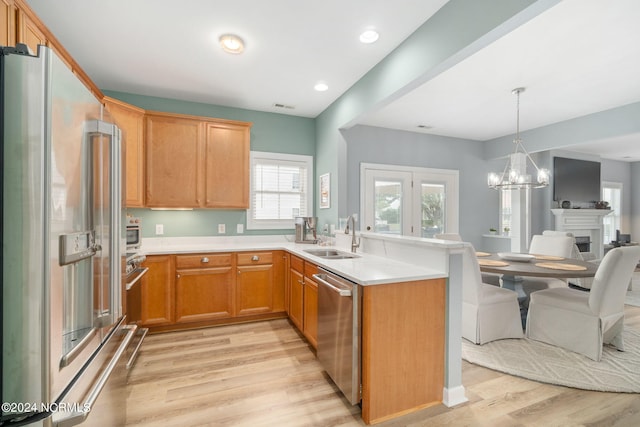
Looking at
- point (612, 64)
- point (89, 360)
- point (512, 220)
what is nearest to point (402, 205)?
point (512, 220)

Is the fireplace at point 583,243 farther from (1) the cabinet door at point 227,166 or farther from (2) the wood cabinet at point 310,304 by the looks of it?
(1) the cabinet door at point 227,166

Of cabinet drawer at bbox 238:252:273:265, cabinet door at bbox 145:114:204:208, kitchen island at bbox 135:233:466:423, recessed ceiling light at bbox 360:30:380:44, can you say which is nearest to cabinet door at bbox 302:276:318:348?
kitchen island at bbox 135:233:466:423

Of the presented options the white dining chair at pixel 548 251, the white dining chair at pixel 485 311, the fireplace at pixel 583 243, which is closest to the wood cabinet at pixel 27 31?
the white dining chair at pixel 485 311

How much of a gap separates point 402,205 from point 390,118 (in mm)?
1440

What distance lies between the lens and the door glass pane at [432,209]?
5168 millimetres

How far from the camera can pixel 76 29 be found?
234 cm

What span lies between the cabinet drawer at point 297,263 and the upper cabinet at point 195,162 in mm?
1040

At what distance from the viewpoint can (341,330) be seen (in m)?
1.99

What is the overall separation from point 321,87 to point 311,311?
2.41 metres

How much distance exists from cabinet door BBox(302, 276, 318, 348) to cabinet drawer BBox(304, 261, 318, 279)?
0.04m

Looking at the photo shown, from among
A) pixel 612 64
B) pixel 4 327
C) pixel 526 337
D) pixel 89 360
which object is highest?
pixel 612 64

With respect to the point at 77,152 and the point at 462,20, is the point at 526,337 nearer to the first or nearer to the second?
the point at 462,20

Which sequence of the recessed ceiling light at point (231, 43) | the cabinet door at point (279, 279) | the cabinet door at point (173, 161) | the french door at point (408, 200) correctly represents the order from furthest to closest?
1. the french door at point (408, 200)
2. the cabinet door at point (279, 279)
3. the cabinet door at point (173, 161)
4. the recessed ceiling light at point (231, 43)

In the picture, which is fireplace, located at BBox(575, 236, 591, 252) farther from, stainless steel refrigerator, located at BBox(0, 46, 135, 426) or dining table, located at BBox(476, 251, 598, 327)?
stainless steel refrigerator, located at BBox(0, 46, 135, 426)
